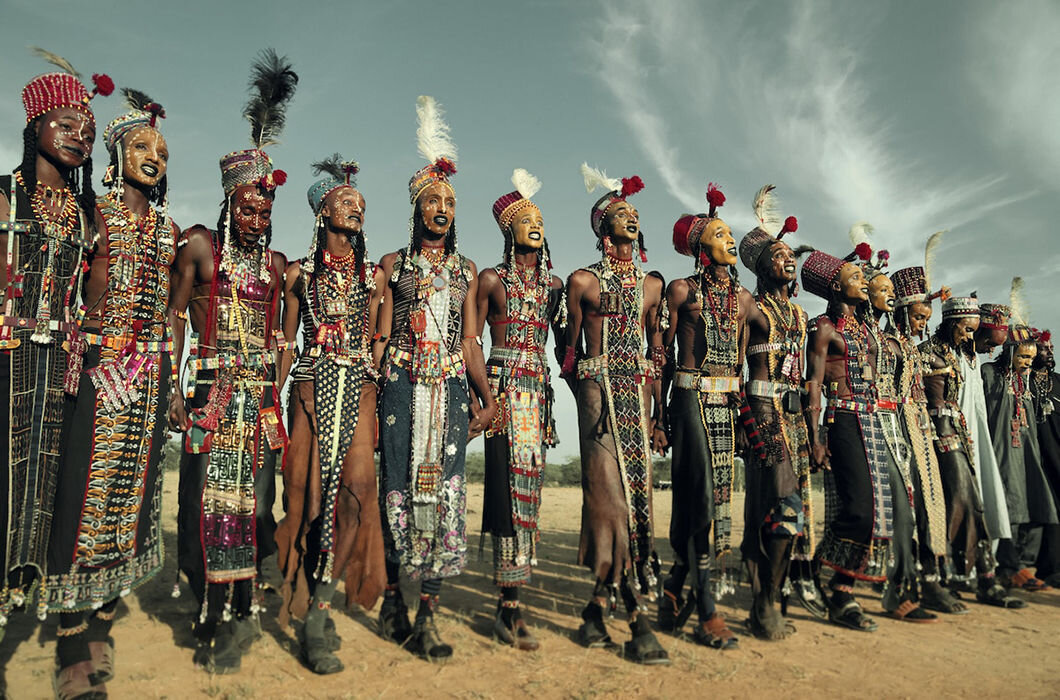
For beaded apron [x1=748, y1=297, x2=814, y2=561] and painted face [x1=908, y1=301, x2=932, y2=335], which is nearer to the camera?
beaded apron [x1=748, y1=297, x2=814, y2=561]

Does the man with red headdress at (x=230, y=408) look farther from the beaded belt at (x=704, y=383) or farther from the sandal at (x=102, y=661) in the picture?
the beaded belt at (x=704, y=383)

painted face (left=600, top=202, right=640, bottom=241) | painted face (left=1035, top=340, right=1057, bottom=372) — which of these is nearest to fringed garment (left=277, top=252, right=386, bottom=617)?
painted face (left=600, top=202, right=640, bottom=241)

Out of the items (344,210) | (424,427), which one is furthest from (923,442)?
(344,210)

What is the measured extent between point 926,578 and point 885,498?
3.95 feet

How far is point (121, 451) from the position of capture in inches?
166

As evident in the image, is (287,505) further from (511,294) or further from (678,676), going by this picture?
(678,676)

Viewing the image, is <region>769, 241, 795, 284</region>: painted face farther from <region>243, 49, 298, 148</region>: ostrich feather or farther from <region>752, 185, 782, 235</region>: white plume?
<region>243, 49, 298, 148</region>: ostrich feather

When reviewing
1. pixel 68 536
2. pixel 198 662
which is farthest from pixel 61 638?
pixel 198 662

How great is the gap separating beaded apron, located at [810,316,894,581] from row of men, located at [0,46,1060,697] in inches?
0.9

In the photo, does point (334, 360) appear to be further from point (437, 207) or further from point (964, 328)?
point (964, 328)

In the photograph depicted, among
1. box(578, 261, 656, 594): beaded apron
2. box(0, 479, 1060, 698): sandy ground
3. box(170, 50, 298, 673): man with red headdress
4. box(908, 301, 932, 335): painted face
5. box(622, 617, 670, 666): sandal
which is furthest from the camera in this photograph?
box(908, 301, 932, 335): painted face

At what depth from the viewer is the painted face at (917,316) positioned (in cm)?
784

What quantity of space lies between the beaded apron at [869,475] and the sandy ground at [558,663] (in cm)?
56

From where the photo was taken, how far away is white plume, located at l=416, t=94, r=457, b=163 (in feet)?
18.5
